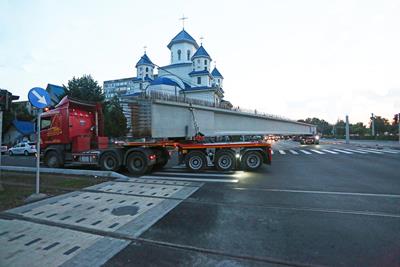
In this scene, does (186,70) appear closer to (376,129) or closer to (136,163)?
(136,163)

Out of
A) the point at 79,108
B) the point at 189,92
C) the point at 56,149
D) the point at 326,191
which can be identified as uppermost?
the point at 189,92

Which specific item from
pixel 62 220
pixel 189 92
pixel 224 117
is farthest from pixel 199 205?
pixel 189 92

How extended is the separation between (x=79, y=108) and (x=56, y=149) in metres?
2.46

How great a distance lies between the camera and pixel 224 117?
2583 cm

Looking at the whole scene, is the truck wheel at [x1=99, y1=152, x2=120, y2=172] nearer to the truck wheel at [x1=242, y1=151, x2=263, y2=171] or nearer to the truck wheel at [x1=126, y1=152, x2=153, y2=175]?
the truck wheel at [x1=126, y1=152, x2=153, y2=175]

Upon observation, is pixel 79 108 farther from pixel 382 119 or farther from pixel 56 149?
pixel 382 119

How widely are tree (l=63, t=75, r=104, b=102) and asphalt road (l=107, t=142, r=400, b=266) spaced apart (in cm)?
3525

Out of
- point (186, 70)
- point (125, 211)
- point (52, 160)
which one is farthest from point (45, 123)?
point (186, 70)

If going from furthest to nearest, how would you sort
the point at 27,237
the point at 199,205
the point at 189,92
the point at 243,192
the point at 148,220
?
the point at 189,92 < the point at 243,192 < the point at 199,205 < the point at 148,220 < the point at 27,237

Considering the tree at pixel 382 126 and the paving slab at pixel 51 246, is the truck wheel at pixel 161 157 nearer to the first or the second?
the paving slab at pixel 51 246

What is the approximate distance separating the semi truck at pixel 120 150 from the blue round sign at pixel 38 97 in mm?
5253

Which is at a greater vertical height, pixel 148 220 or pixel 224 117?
pixel 224 117

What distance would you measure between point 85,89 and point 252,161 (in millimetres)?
33548

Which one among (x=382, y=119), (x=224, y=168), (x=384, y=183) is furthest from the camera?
(x=382, y=119)
